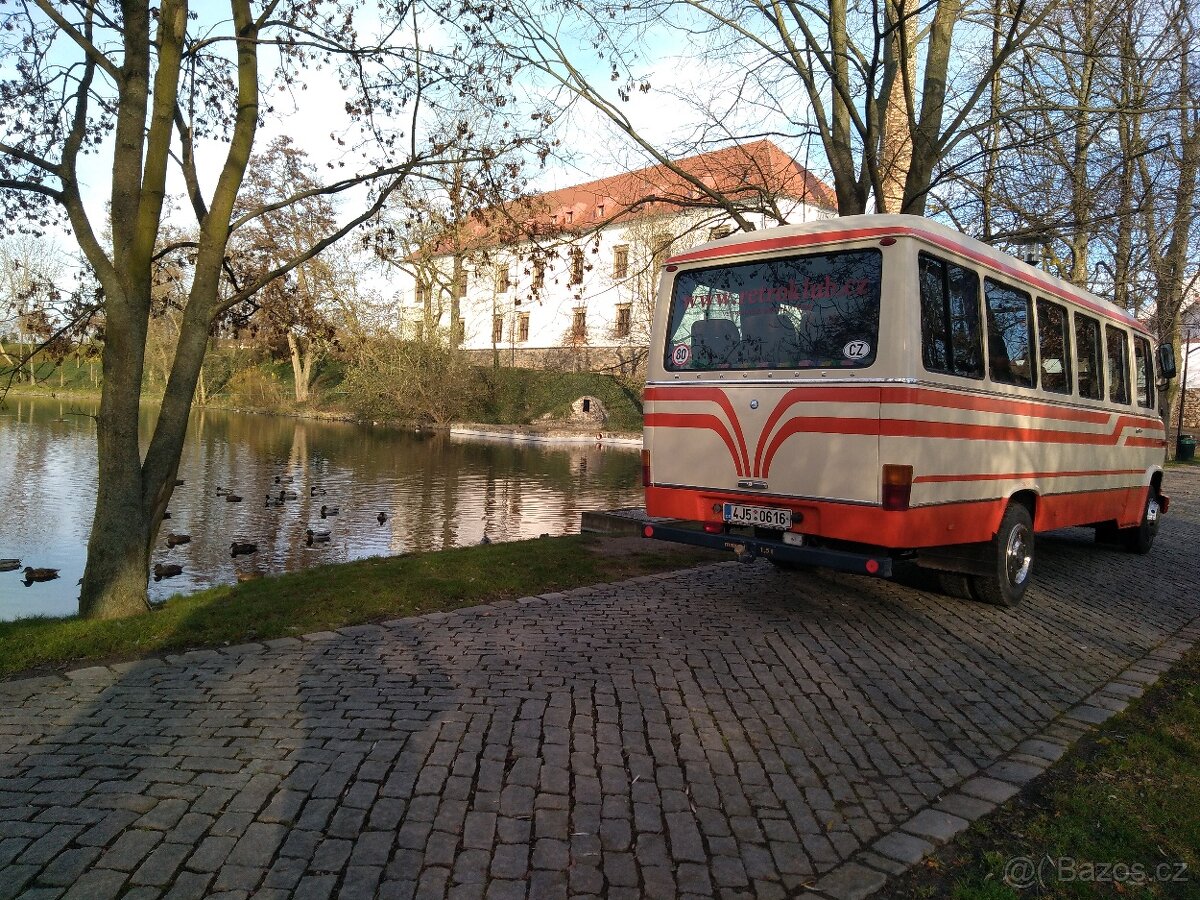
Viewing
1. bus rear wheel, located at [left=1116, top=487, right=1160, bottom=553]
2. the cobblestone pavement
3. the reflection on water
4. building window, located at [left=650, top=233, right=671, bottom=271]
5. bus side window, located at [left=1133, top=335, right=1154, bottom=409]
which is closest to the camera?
the cobblestone pavement

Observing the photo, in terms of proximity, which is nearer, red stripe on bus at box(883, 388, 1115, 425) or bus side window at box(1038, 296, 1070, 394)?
red stripe on bus at box(883, 388, 1115, 425)

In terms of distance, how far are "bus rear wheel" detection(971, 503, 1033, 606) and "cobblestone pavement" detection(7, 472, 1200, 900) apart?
0.72 meters

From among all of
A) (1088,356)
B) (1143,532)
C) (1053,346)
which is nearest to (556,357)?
(1143,532)

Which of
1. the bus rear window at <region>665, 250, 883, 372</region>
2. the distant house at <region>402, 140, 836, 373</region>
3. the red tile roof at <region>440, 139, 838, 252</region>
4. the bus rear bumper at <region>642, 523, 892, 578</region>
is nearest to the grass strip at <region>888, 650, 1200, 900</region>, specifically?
the bus rear bumper at <region>642, 523, 892, 578</region>

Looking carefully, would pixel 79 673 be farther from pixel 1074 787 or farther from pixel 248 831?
pixel 1074 787

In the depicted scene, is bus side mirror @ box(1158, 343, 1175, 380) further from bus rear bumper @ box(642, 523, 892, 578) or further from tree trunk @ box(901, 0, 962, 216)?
bus rear bumper @ box(642, 523, 892, 578)

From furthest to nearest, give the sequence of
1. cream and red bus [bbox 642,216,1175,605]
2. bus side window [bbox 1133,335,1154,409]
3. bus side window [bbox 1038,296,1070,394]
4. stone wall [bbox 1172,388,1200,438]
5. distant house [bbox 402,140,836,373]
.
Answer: stone wall [bbox 1172,388,1200,438] < bus side window [bbox 1133,335,1154,409] < distant house [bbox 402,140,836,373] < bus side window [bbox 1038,296,1070,394] < cream and red bus [bbox 642,216,1175,605]

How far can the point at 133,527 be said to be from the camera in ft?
25.9

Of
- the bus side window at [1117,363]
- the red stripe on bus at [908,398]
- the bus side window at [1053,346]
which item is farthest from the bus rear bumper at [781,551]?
the bus side window at [1117,363]

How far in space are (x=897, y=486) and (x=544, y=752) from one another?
3.31 m

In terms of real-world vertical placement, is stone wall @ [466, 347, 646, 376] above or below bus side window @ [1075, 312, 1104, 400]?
above

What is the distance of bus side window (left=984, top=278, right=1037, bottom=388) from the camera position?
7.16 meters

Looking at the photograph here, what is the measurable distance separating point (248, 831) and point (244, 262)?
922 cm

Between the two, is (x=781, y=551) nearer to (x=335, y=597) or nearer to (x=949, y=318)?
(x=949, y=318)
